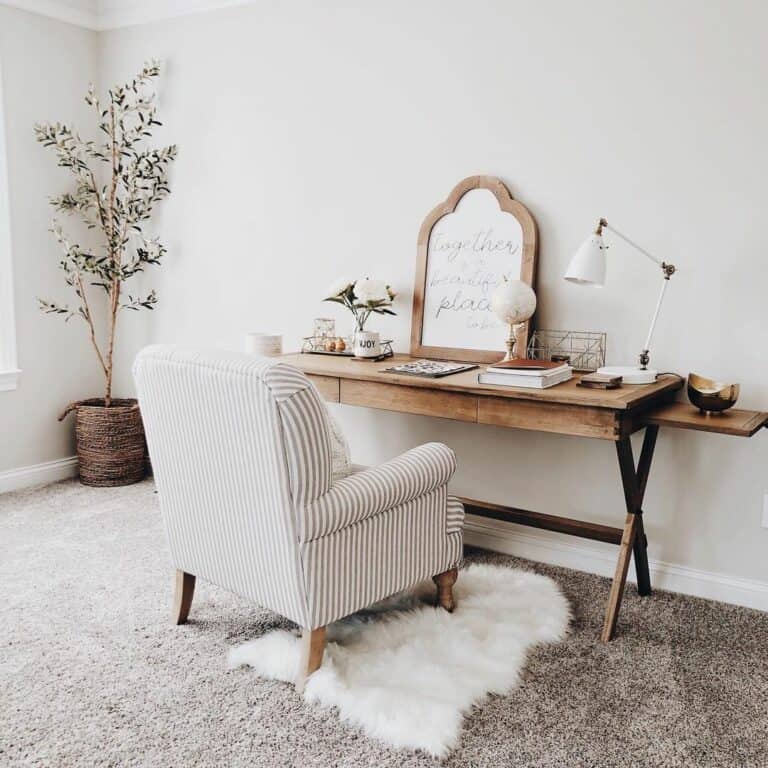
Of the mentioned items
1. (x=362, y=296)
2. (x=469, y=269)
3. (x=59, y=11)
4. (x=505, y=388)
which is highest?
(x=59, y=11)

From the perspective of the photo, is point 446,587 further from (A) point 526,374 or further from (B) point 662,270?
(B) point 662,270

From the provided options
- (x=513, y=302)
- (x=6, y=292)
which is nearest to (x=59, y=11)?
(x=6, y=292)

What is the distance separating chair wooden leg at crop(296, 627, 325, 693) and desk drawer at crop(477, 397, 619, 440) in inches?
33.9

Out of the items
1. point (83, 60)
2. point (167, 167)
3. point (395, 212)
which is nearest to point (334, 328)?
point (395, 212)

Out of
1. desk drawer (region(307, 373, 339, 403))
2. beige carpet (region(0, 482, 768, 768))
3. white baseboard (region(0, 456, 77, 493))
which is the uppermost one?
desk drawer (region(307, 373, 339, 403))

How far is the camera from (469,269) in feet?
10.2

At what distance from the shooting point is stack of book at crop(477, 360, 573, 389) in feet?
8.09

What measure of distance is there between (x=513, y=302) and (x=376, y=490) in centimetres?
98

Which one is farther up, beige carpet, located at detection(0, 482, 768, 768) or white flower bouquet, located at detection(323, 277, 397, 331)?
white flower bouquet, located at detection(323, 277, 397, 331)

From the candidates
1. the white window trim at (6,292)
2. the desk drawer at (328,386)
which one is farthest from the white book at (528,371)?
the white window trim at (6,292)

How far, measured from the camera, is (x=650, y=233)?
2760 millimetres

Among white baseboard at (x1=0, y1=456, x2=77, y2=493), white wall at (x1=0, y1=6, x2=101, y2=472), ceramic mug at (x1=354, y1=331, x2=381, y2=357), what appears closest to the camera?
ceramic mug at (x1=354, y1=331, x2=381, y2=357)

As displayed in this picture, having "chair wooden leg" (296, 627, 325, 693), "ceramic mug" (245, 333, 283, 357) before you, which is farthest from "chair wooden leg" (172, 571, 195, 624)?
"ceramic mug" (245, 333, 283, 357)

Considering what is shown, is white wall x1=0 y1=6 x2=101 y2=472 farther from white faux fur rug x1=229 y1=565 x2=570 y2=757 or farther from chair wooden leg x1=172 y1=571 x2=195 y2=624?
white faux fur rug x1=229 y1=565 x2=570 y2=757
